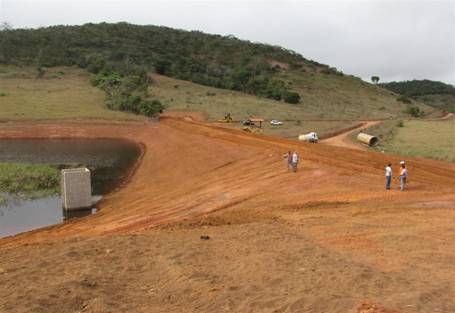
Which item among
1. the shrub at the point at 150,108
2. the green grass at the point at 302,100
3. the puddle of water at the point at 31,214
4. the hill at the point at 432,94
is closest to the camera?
the puddle of water at the point at 31,214

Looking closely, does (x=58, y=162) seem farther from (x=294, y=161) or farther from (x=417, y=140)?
(x=417, y=140)

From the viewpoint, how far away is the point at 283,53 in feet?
467

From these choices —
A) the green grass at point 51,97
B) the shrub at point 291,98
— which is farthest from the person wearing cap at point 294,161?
the shrub at point 291,98

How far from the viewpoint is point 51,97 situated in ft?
230

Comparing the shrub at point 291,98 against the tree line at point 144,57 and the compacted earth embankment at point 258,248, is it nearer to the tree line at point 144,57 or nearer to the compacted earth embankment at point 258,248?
the tree line at point 144,57

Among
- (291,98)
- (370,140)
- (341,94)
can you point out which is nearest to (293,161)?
(370,140)

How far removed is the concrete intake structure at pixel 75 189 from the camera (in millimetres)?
27250

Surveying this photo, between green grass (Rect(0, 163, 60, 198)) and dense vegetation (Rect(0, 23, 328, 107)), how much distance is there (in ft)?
92.2

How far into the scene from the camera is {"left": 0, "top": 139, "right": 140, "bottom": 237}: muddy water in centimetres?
2613

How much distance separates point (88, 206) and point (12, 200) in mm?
5135

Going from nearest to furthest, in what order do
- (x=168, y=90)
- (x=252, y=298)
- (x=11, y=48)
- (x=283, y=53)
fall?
(x=252, y=298), (x=168, y=90), (x=11, y=48), (x=283, y=53)

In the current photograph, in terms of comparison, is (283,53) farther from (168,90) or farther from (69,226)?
(69,226)

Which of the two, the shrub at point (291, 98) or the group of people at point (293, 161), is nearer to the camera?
the group of people at point (293, 161)

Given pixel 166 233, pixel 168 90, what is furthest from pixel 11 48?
pixel 166 233
